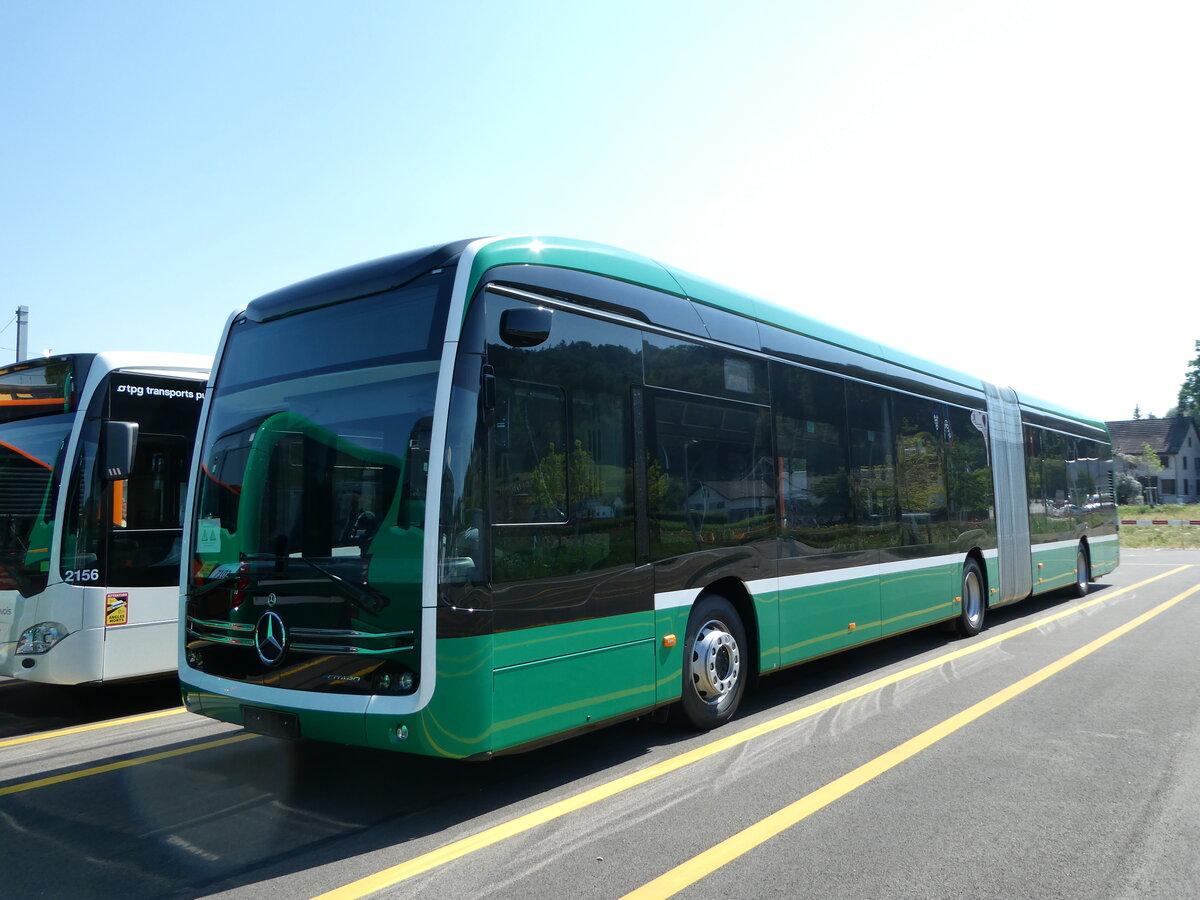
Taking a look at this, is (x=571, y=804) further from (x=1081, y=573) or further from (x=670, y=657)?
(x=1081, y=573)

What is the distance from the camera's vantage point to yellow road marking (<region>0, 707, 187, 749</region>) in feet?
22.7

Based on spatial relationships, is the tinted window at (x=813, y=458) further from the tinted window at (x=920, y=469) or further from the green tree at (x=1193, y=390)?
the green tree at (x=1193, y=390)

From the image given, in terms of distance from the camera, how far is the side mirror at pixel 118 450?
6.95 m

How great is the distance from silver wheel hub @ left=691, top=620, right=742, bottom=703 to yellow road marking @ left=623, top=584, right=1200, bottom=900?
3.85ft

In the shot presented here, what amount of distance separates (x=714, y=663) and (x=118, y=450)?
466cm

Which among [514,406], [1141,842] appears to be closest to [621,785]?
[514,406]

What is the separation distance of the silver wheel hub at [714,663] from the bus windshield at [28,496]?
5161 millimetres

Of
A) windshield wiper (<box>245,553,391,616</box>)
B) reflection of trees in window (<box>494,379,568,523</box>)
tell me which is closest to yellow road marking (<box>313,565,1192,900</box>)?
windshield wiper (<box>245,553,391,616</box>)

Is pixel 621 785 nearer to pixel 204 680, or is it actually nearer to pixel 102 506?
pixel 204 680

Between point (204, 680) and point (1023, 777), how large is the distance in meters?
4.79

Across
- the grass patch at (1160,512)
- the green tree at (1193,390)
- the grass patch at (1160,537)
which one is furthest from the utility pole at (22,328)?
the green tree at (1193,390)

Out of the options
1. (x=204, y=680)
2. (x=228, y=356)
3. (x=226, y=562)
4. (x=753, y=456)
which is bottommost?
(x=204, y=680)

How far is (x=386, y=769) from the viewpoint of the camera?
583cm

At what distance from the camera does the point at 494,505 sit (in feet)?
15.6
